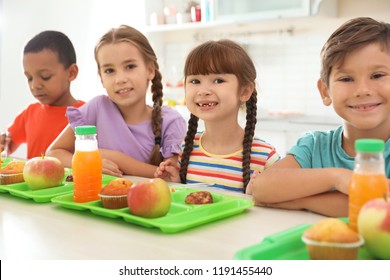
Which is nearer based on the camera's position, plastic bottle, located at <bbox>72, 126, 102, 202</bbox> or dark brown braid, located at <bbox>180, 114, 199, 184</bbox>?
plastic bottle, located at <bbox>72, 126, 102, 202</bbox>

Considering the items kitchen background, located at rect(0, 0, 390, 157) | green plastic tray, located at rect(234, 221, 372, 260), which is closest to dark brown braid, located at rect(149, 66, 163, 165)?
green plastic tray, located at rect(234, 221, 372, 260)

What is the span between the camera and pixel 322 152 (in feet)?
4.52

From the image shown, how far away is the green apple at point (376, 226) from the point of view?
72 cm

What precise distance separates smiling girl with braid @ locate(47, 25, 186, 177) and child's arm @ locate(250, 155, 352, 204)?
66 centimetres

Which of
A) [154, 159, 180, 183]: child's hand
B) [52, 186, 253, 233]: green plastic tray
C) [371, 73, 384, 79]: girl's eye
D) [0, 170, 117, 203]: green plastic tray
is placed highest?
[371, 73, 384, 79]: girl's eye

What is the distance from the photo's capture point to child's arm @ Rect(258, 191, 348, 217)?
3.53 feet

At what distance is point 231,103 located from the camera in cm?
160

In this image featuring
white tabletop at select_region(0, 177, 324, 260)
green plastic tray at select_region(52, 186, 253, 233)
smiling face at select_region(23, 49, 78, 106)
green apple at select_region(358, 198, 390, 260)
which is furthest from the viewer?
smiling face at select_region(23, 49, 78, 106)

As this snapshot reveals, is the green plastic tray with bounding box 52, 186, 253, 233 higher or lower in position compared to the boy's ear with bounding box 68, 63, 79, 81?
lower

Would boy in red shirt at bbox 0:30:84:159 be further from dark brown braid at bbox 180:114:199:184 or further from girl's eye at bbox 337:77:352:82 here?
girl's eye at bbox 337:77:352:82

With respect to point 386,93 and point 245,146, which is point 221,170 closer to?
point 245,146

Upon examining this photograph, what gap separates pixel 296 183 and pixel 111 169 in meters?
0.67

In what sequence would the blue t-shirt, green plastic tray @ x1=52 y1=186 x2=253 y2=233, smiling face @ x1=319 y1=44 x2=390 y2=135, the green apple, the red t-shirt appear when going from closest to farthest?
the green apple, green plastic tray @ x1=52 y1=186 x2=253 y2=233, smiling face @ x1=319 y1=44 x2=390 y2=135, the blue t-shirt, the red t-shirt

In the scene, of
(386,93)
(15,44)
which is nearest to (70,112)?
(386,93)
